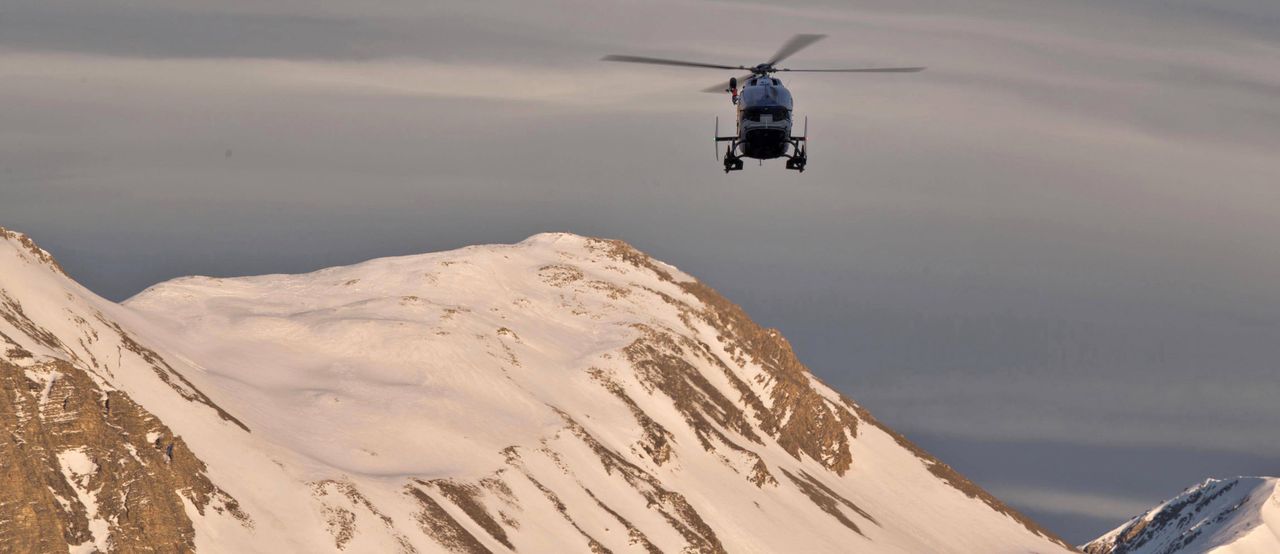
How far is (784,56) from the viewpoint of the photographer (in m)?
134

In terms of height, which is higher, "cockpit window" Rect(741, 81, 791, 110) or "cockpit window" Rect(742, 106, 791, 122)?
"cockpit window" Rect(741, 81, 791, 110)

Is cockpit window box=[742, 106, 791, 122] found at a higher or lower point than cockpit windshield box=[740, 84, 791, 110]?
lower

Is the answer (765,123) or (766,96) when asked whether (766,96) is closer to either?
(766,96)

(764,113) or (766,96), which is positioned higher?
(766,96)

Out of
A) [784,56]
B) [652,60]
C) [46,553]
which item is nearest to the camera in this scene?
[652,60]

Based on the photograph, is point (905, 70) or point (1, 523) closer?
point (905, 70)

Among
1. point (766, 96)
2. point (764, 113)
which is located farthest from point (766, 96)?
point (764, 113)

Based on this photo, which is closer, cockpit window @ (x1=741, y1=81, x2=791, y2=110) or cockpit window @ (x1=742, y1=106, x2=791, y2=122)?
cockpit window @ (x1=742, y1=106, x2=791, y2=122)

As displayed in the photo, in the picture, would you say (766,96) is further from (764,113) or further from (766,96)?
(764,113)

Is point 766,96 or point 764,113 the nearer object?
point 764,113

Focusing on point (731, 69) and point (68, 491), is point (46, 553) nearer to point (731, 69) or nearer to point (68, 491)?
point (68, 491)

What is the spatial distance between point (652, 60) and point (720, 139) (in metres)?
22.6

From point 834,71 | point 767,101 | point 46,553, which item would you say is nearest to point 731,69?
point 767,101

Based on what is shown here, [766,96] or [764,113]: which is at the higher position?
[766,96]
